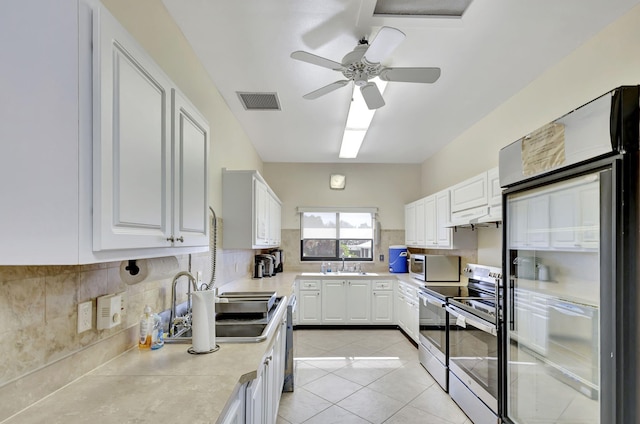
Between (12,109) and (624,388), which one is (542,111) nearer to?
(624,388)

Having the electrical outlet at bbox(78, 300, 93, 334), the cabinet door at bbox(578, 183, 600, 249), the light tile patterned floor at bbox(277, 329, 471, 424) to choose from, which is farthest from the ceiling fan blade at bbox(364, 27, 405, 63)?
the light tile patterned floor at bbox(277, 329, 471, 424)

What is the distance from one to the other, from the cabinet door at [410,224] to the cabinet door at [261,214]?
2.46 m

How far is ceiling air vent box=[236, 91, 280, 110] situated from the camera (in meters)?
3.22

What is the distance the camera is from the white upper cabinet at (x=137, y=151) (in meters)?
0.95

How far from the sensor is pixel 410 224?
567 cm

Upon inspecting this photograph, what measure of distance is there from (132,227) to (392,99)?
2788mm

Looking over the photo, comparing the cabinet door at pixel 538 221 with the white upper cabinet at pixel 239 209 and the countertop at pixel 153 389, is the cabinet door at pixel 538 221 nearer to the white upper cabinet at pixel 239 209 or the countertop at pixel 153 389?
the countertop at pixel 153 389

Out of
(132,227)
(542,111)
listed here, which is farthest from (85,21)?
(542,111)

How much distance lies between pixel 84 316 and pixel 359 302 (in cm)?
436

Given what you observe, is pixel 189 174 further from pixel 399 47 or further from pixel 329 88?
pixel 399 47

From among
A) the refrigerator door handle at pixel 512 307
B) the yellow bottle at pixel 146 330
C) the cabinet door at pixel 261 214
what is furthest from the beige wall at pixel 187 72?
the refrigerator door handle at pixel 512 307

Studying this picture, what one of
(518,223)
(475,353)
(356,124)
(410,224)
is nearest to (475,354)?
(475,353)

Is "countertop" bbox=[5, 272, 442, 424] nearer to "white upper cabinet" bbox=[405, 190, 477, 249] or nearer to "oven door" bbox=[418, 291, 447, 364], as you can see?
"oven door" bbox=[418, 291, 447, 364]

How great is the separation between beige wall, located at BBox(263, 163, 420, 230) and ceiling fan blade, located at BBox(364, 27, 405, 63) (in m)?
3.86
